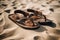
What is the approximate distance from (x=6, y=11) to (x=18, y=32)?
1.83ft

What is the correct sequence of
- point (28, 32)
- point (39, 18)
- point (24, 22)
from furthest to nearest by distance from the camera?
1. point (39, 18)
2. point (24, 22)
3. point (28, 32)

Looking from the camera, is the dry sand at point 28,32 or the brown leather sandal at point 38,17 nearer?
the dry sand at point 28,32

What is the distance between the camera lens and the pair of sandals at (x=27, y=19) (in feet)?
5.43

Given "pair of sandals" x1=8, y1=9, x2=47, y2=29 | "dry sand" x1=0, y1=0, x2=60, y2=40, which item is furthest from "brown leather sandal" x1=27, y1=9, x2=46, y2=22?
"dry sand" x1=0, y1=0, x2=60, y2=40

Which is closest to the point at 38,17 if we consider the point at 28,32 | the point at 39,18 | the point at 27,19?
the point at 39,18

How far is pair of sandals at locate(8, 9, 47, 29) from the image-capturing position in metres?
1.65

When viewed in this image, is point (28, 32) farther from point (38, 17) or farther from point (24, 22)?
point (38, 17)

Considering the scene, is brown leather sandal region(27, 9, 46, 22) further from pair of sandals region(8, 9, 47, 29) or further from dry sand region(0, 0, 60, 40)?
dry sand region(0, 0, 60, 40)

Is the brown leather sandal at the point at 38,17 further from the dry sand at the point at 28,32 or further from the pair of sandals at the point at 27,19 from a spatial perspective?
the dry sand at the point at 28,32

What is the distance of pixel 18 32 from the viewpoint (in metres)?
1.58

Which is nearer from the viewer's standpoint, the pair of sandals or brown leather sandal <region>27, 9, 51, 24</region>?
the pair of sandals

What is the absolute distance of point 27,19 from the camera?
1777 mm

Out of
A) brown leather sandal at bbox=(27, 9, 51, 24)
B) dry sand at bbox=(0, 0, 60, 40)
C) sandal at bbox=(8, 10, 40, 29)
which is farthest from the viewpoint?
brown leather sandal at bbox=(27, 9, 51, 24)

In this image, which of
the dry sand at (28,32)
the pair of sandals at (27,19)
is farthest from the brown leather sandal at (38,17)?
the dry sand at (28,32)
